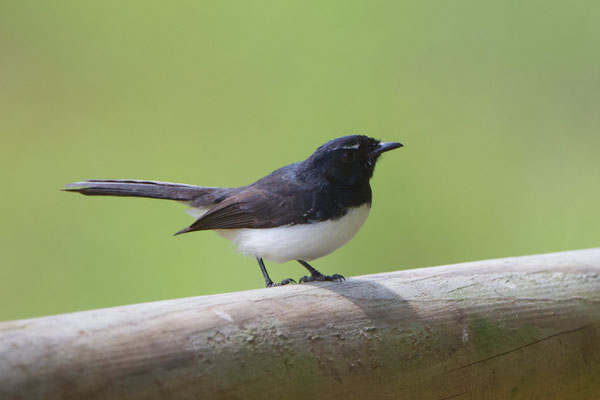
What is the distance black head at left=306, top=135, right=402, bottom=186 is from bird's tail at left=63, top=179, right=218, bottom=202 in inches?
24.7

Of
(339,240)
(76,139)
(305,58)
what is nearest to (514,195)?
(305,58)

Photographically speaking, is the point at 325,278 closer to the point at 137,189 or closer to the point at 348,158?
the point at 348,158

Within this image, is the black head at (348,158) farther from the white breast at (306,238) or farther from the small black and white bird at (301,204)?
the white breast at (306,238)

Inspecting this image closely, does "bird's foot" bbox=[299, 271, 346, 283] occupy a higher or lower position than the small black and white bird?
lower

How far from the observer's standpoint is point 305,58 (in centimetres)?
571

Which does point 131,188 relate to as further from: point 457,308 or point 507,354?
point 507,354

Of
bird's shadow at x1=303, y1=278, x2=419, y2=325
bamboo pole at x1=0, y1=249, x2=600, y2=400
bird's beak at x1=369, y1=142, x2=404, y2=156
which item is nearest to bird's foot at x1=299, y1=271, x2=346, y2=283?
bamboo pole at x1=0, y1=249, x2=600, y2=400

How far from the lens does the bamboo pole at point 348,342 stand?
5.00 feet

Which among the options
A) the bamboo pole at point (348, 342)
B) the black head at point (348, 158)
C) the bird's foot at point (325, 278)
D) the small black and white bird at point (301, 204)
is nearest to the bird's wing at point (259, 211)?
the small black and white bird at point (301, 204)

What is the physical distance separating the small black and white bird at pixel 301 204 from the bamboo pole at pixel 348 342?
0.39m

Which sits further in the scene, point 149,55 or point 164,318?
point 149,55

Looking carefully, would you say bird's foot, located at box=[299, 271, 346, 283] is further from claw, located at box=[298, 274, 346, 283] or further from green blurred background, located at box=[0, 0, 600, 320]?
green blurred background, located at box=[0, 0, 600, 320]

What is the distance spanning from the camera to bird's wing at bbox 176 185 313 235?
2887 mm

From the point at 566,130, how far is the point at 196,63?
3.22m
